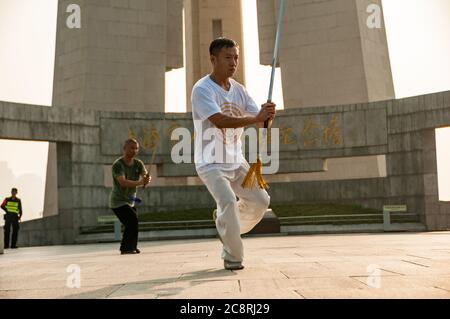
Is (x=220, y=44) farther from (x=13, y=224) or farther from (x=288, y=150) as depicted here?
(x=288, y=150)

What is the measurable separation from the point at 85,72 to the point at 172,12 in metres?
5.59

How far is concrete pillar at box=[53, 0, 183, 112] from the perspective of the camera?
28391 mm

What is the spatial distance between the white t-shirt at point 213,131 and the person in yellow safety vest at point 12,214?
12149 millimetres

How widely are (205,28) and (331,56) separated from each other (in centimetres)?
875

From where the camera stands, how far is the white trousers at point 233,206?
565 centimetres

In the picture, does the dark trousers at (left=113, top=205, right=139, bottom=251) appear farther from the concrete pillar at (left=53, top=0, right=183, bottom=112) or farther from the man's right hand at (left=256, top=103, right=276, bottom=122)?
the concrete pillar at (left=53, top=0, right=183, bottom=112)

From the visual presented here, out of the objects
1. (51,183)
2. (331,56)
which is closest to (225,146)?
(331,56)

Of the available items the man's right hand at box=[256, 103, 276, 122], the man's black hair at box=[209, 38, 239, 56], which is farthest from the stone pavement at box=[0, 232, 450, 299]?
the man's black hair at box=[209, 38, 239, 56]

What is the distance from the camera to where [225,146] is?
19.3 feet

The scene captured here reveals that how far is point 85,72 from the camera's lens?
28.4 m

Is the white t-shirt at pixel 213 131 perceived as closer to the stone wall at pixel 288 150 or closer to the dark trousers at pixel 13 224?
the dark trousers at pixel 13 224

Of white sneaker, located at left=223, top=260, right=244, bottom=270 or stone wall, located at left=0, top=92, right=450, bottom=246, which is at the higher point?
stone wall, located at left=0, top=92, right=450, bottom=246

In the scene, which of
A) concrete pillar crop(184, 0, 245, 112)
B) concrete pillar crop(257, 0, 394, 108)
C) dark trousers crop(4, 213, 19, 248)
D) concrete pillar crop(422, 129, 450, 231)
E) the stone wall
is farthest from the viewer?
concrete pillar crop(184, 0, 245, 112)

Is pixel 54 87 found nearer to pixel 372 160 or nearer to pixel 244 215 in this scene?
pixel 372 160
